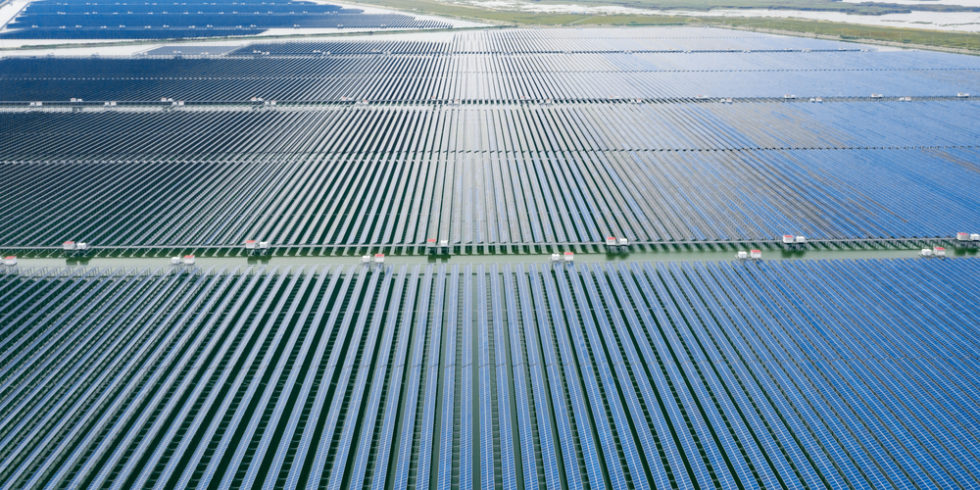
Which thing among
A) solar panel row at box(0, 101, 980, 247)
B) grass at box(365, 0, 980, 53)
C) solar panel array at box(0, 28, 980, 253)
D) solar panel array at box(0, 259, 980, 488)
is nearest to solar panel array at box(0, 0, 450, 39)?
grass at box(365, 0, 980, 53)

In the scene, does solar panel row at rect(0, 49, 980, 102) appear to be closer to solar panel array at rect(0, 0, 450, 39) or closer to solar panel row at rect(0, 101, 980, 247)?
solar panel row at rect(0, 101, 980, 247)

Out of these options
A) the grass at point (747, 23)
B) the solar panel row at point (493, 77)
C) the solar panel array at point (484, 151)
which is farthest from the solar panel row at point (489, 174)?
the grass at point (747, 23)

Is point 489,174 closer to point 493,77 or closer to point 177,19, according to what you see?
point 493,77

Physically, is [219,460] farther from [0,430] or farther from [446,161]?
[446,161]

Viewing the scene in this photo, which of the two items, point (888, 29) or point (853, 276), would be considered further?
point (888, 29)

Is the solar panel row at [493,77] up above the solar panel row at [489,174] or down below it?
above

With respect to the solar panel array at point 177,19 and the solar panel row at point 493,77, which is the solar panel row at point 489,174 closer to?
the solar panel row at point 493,77

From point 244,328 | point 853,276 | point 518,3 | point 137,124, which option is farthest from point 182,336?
point 518,3
